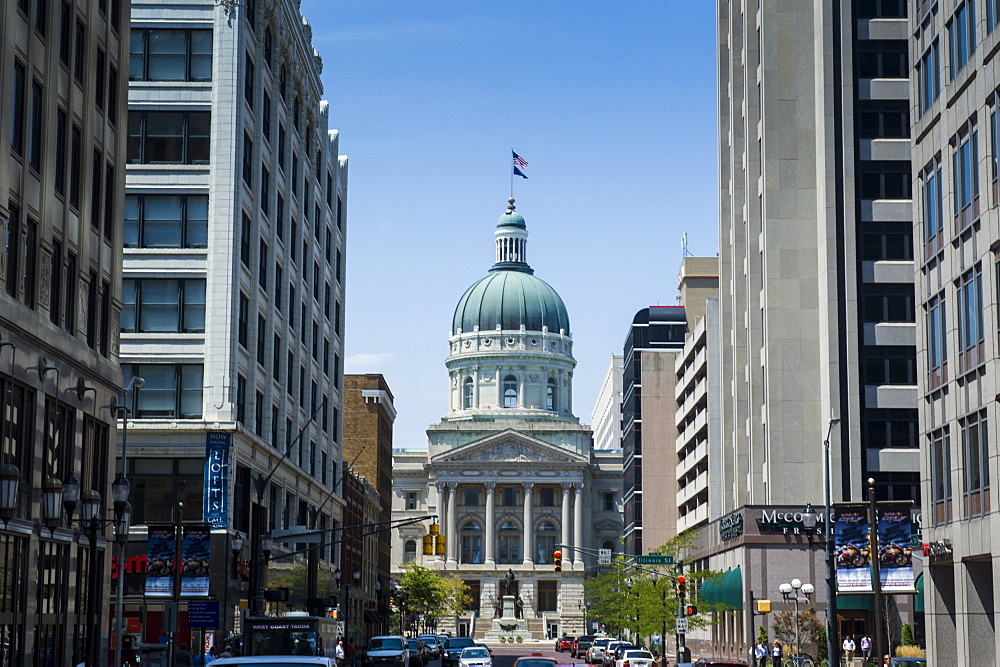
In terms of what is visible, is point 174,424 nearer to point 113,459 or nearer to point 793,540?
point 113,459

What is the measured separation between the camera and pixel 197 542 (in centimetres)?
5666

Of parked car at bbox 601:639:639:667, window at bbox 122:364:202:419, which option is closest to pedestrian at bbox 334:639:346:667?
window at bbox 122:364:202:419

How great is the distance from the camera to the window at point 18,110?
107ft

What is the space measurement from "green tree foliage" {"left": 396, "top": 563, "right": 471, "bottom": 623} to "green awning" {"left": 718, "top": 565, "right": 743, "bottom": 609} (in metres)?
61.6

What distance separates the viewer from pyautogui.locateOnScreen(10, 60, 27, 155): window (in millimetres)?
32625

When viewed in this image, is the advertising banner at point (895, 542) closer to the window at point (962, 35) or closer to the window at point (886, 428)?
the window at point (886, 428)

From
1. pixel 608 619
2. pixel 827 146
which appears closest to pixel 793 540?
pixel 827 146

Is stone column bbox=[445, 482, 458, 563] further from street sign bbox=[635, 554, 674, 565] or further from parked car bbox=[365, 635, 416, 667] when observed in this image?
parked car bbox=[365, 635, 416, 667]

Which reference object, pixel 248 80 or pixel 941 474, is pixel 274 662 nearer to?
pixel 941 474

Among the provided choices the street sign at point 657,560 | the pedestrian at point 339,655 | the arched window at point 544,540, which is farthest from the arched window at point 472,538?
the pedestrian at point 339,655

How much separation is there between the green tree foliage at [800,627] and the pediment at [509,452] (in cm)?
12208

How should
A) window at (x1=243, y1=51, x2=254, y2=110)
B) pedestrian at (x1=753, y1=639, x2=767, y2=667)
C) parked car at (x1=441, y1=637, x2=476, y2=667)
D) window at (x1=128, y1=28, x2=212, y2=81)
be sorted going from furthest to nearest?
parked car at (x1=441, y1=637, x2=476, y2=667)
pedestrian at (x1=753, y1=639, x2=767, y2=667)
window at (x1=243, y1=51, x2=254, y2=110)
window at (x1=128, y1=28, x2=212, y2=81)

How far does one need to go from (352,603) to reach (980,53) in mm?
72618

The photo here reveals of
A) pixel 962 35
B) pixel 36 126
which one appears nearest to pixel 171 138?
pixel 36 126
